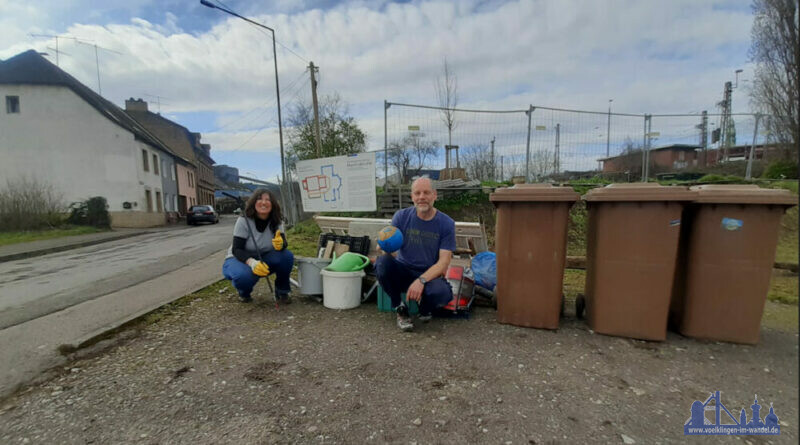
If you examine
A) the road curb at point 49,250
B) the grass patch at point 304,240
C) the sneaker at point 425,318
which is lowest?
the road curb at point 49,250

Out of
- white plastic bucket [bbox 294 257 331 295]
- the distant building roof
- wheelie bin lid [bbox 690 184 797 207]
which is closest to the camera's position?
wheelie bin lid [bbox 690 184 797 207]

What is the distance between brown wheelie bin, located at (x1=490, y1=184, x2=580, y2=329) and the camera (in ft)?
10.7

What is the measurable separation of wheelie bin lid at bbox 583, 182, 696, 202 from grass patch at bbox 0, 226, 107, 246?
17.9 meters

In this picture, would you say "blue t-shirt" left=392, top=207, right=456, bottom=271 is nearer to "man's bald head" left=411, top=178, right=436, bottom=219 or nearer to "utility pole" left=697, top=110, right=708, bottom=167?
"man's bald head" left=411, top=178, right=436, bottom=219

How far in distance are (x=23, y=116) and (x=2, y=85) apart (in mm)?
1979

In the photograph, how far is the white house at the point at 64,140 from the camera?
19.2 m

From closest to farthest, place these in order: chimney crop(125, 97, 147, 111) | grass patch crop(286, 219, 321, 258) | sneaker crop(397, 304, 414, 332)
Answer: sneaker crop(397, 304, 414, 332) → grass patch crop(286, 219, 321, 258) → chimney crop(125, 97, 147, 111)

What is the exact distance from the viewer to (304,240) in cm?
951

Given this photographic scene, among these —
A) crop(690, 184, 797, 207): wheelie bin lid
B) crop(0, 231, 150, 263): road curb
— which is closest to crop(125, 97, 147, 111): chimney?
crop(0, 231, 150, 263): road curb

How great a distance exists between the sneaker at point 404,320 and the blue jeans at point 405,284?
0.39ft

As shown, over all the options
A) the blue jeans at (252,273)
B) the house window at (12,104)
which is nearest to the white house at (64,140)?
the house window at (12,104)

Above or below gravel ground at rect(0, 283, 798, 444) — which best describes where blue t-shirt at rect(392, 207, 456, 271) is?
above

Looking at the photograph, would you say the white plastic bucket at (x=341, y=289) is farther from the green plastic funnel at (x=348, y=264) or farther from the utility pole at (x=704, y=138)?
the utility pole at (x=704, y=138)

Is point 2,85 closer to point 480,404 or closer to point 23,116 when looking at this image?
point 23,116
